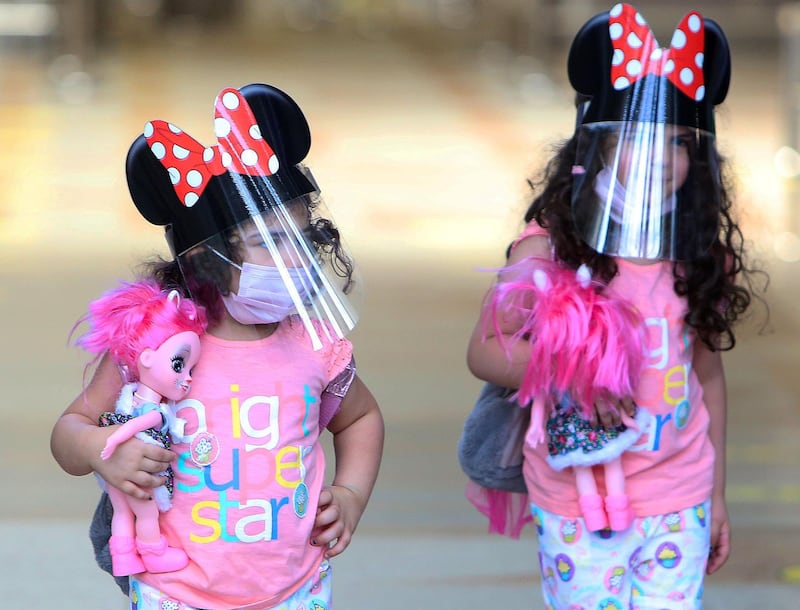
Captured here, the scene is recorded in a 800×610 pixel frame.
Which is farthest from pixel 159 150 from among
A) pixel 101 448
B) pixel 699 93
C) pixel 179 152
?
pixel 699 93

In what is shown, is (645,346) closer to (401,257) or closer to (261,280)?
(261,280)

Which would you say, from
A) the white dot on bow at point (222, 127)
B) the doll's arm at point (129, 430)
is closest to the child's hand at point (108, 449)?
the doll's arm at point (129, 430)

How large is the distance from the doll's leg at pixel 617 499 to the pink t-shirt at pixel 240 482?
0.64 metres

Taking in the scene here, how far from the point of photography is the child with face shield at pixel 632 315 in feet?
8.45

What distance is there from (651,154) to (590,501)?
68 centimetres

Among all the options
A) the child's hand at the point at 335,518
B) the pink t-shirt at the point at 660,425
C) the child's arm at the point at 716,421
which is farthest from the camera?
the child's arm at the point at 716,421

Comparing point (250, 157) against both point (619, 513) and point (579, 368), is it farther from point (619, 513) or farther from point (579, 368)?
point (619, 513)

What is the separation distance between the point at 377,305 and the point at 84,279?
1584mm

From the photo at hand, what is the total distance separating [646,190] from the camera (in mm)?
2602

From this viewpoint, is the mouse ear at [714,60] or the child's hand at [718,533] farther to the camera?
the child's hand at [718,533]

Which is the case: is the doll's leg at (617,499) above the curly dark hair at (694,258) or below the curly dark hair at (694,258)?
Answer: below

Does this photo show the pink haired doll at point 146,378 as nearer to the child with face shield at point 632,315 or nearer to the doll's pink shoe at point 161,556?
the doll's pink shoe at point 161,556

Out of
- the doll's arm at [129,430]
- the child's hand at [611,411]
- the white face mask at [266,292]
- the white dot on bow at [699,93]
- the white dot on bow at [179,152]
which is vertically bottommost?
the child's hand at [611,411]

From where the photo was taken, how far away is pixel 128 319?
7.43 feet
